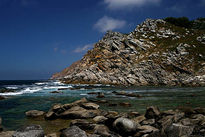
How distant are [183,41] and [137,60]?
34.2 meters

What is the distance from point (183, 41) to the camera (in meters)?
112

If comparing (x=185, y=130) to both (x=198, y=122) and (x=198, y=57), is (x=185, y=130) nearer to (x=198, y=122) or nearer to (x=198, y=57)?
(x=198, y=122)

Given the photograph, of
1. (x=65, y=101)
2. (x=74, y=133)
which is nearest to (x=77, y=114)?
(x=74, y=133)

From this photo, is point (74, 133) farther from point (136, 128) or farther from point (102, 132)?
point (136, 128)

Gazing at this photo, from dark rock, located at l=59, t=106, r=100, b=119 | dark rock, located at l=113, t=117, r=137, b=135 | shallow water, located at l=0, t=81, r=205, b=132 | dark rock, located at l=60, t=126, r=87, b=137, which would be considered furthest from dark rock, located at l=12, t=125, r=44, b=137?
dark rock, located at l=59, t=106, r=100, b=119

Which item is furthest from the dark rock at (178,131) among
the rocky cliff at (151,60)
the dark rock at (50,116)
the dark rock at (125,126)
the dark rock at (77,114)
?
the rocky cliff at (151,60)

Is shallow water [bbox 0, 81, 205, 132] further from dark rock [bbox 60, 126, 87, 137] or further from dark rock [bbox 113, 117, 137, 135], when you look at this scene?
dark rock [bbox 113, 117, 137, 135]

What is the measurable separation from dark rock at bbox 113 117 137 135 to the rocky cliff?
7005cm

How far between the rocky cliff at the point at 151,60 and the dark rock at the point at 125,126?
7005 centimetres

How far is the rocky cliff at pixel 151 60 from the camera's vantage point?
8850 cm

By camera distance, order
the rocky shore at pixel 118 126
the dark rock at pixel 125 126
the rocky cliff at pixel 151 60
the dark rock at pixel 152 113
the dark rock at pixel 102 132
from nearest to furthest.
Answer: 1. the rocky shore at pixel 118 126
2. the dark rock at pixel 102 132
3. the dark rock at pixel 125 126
4. the dark rock at pixel 152 113
5. the rocky cliff at pixel 151 60

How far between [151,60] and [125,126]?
279 feet

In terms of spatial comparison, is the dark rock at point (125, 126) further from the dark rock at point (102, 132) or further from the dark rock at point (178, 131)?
the dark rock at point (178, 131)

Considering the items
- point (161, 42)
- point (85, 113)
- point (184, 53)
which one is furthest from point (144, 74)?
point (85, 113)
